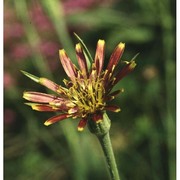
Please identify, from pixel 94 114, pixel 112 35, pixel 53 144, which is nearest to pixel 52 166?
pixel 53 144

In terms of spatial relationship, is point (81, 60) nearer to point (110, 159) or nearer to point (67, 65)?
point (67, 65)

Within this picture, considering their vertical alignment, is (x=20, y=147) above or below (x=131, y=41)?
below

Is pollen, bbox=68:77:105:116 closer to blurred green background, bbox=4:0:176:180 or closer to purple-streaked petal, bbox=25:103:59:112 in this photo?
purple-streaked petal, bbox=25:103:59:112

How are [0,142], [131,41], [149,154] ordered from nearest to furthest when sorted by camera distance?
[0,142]
[149,154]
[131,41]

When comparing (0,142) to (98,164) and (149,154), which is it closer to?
(98,164)

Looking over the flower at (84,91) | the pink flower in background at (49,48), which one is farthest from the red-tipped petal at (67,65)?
the pink flower in background at (49,48)

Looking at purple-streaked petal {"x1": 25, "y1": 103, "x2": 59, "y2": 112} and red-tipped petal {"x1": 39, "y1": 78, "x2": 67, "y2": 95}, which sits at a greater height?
red-tipped petal {"x1": 39, "y1": 78, "x2": 67, "y2": 95}

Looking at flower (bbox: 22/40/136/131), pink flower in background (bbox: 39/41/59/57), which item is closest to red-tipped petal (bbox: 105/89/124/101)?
flower (bbox: 22/40/136/131)
